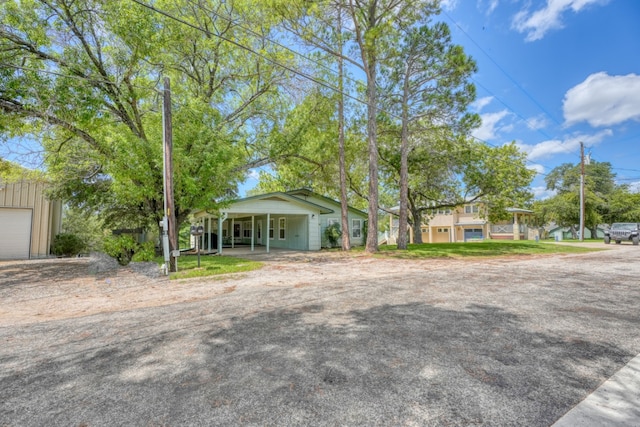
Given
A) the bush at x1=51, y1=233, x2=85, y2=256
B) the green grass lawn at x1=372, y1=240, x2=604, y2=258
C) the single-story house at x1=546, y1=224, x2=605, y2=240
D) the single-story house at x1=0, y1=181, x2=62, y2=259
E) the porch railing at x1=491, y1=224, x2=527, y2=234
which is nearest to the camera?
the green grass lawn at x1=372, y1=240, x2=604, y2=258

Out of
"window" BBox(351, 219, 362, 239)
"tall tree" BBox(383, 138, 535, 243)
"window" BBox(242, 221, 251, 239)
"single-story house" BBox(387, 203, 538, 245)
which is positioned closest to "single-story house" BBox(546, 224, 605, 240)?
"single-story house" BBox(387, 203, 538, 245)

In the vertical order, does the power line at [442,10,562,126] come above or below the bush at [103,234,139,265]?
above

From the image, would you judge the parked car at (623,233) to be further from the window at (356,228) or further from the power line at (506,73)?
the window at (356,228)

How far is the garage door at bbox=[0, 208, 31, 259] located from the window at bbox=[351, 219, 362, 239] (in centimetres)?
1794

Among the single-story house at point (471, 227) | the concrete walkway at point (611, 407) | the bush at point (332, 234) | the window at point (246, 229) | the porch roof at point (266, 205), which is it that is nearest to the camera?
the concrete walkway at point (611, 407)

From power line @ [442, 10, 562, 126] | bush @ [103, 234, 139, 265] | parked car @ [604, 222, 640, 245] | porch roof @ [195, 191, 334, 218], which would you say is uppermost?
power line @ [442, 10, 562, 126]

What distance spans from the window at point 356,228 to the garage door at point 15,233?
706 inches

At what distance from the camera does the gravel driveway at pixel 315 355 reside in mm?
2125

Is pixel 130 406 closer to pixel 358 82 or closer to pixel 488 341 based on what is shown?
pixel 488 341

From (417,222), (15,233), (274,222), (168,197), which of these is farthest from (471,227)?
(15,233)

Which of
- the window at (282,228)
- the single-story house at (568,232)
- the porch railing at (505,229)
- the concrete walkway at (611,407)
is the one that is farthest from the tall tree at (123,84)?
the single-story house at (568,232)

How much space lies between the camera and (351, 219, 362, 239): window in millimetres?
21703

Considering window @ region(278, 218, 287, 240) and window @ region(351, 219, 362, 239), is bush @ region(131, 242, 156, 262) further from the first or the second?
window @ region(351, 219, 362, 239)

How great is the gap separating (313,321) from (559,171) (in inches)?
2799
